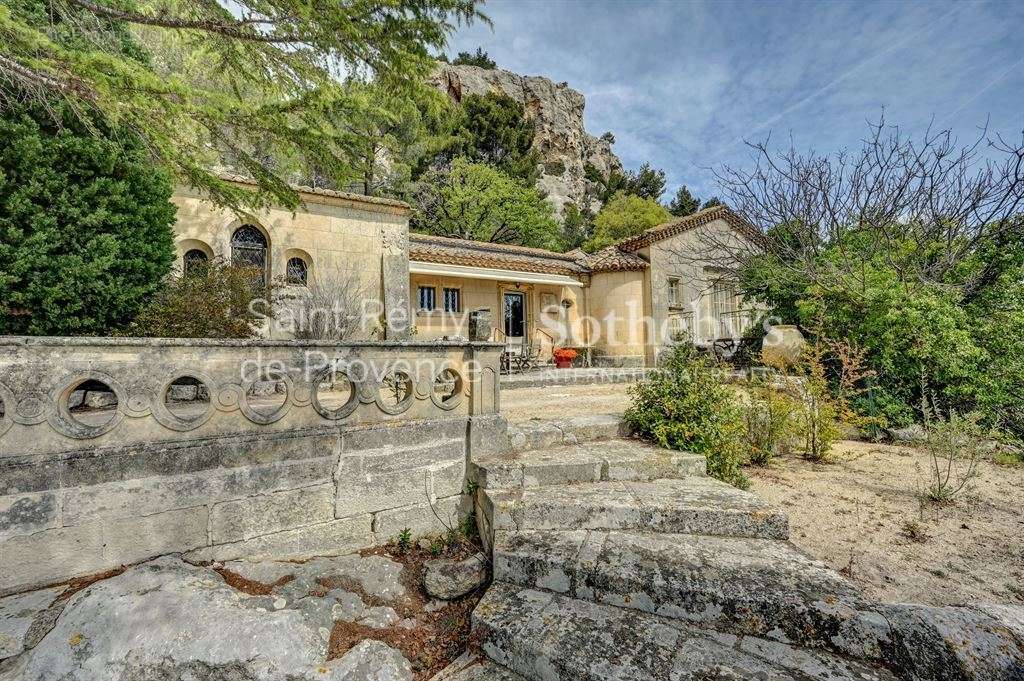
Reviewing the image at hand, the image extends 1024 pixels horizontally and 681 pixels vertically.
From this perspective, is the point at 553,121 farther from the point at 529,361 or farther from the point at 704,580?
the point at 704,580

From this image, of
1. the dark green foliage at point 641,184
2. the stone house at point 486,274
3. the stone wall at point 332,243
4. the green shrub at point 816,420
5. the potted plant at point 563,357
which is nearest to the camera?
the green shrub at point 816,420

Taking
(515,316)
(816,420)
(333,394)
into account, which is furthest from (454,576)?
(515,316)

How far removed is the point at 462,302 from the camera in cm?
1406

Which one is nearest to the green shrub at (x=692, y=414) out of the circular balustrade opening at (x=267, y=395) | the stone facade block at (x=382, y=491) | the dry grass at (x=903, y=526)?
the dry grass at (x=903, y=526)

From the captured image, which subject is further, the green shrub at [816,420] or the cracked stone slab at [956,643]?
the green shrub at [816,420]

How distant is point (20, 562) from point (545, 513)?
3.41m

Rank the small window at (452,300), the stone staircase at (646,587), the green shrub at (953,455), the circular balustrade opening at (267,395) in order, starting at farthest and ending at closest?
the small window at (452,300) → the green shrub at (953,455) → the circular balustrade opening at (267,395) → the stone staircase at (646,587)

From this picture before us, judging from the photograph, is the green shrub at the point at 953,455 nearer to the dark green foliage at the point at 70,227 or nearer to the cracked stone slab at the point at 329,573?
the cracked stone slab at the point at 329,573

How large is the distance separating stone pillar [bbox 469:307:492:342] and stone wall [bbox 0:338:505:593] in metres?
0.25

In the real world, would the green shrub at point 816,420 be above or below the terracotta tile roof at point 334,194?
below

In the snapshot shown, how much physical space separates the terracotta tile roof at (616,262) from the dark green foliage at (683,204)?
69.2 feet

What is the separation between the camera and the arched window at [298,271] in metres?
10.4

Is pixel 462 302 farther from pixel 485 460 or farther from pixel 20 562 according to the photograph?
pixel 20 562

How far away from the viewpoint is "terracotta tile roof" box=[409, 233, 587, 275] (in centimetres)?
1247
